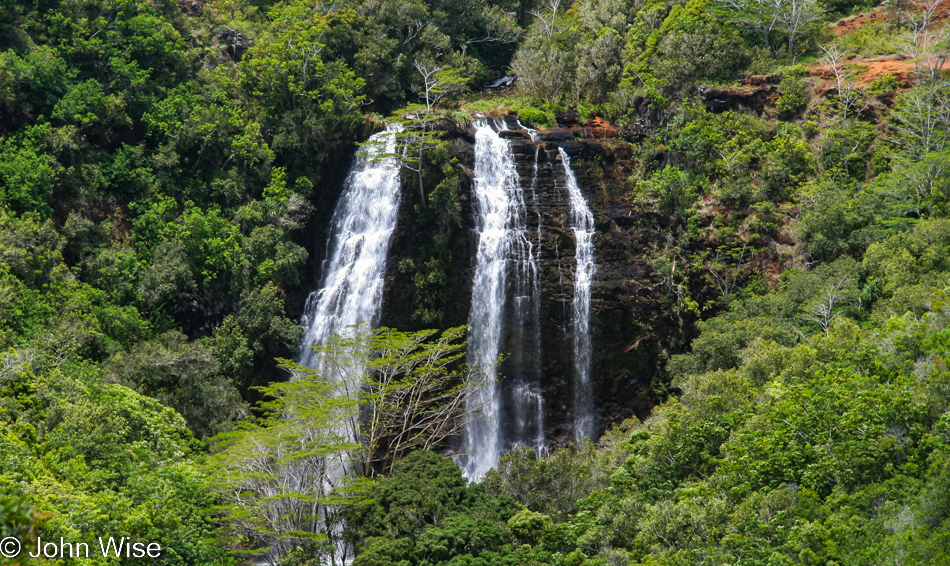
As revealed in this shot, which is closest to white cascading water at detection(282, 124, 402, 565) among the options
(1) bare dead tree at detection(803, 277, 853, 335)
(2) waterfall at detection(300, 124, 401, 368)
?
(2) waterfall at detection(300, 124, 401, 368)

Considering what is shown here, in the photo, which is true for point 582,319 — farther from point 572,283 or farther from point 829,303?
point 829,303

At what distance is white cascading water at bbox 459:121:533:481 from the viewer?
109 ft

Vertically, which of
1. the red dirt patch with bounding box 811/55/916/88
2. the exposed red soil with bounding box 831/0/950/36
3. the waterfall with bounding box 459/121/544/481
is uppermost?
the exposed red soil with bounding box 831/0/950/36

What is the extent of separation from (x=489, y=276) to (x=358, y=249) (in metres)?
6.83

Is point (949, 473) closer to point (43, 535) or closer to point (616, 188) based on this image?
point (43, 535)

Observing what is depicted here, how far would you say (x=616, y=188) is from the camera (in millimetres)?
38688

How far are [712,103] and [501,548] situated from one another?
95.3ft

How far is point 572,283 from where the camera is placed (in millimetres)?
35094

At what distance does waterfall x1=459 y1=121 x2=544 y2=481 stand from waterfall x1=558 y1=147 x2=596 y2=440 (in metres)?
1.77

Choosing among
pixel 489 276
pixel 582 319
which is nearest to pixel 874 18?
pixel 582 319

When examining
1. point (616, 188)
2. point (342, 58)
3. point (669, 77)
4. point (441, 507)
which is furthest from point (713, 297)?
point (342, 58)

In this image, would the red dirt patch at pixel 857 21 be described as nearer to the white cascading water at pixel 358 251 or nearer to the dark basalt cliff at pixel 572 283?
the dark basalt cliff at pixel 572 283

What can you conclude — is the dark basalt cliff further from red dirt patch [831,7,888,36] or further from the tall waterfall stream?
red dirt patch [831,7,888,36]

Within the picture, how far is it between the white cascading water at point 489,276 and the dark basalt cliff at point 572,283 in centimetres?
51
